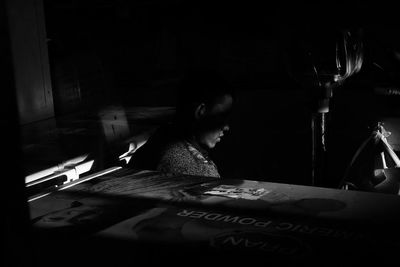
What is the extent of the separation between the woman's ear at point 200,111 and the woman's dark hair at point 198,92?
0.01m

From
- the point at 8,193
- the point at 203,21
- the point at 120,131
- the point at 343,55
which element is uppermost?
the point at 203,21

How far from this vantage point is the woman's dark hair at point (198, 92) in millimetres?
2186

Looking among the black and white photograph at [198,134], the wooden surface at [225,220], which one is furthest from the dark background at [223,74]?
the wooden surface at [225,220]

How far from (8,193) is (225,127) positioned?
5.52ft

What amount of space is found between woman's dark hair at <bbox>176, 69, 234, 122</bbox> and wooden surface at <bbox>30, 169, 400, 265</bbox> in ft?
2.16

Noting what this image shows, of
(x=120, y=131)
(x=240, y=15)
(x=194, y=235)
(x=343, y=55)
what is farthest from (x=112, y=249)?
(x=240, y=15)

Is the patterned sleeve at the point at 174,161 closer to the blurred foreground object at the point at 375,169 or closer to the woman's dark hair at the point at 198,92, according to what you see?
the woman's dark hair at the point at 198,92

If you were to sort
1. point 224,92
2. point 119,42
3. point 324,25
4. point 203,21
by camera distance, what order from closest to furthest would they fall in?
point 324,25
point 224,92
point 203,21
point 119,42

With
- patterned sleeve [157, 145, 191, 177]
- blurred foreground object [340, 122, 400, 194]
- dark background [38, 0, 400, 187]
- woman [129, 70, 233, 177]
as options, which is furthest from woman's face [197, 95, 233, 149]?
dark background [38, 0, 400, 187]

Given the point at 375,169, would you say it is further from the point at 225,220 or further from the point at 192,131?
the point at 225,220

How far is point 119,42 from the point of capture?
153 inches

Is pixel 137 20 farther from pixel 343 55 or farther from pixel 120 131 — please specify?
pixel 343 55

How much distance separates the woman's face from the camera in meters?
2.20

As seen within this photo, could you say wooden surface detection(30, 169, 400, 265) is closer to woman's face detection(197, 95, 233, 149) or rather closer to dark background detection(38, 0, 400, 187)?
woman's face detection(197, 95, 233, 149)
